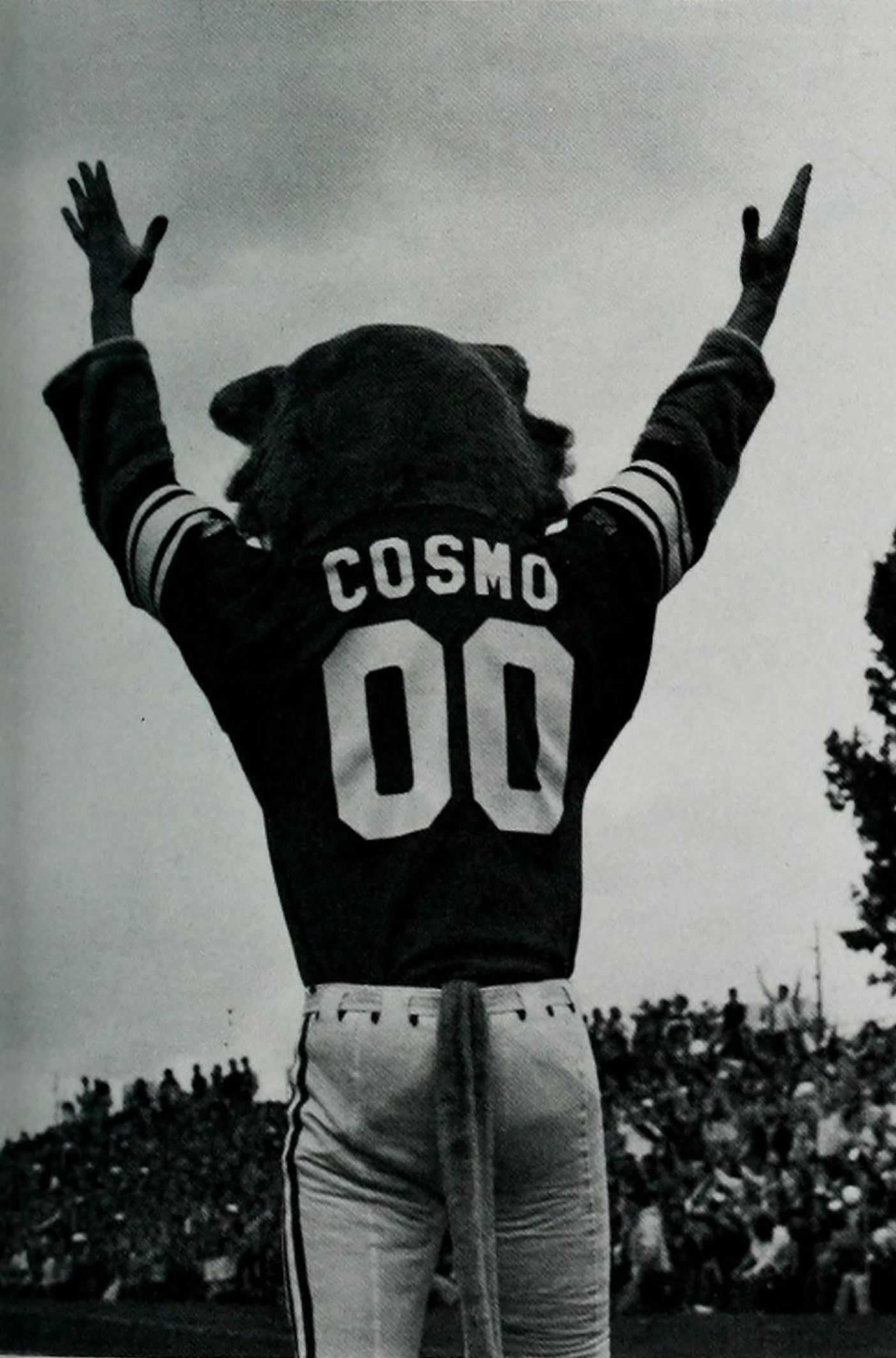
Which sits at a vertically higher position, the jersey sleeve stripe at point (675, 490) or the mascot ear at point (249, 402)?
the mascot ear at point (249, 402)

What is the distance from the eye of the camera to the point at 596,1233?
6.91ft

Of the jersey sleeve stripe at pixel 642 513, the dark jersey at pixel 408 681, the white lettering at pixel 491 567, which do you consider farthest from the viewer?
the jersey sleeve stripe at pixel 642 513

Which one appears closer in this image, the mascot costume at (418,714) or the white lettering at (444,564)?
the mascot costume at (418,714)

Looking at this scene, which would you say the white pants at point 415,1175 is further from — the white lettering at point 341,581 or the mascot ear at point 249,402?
the mascot ear at point 249,402

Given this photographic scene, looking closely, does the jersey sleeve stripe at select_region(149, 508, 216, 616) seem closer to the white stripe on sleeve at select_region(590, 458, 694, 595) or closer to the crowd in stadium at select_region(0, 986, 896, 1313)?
the white stripe on sleeve at select_region(590, 458, 694, 595)

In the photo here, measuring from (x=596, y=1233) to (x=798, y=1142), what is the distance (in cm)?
806

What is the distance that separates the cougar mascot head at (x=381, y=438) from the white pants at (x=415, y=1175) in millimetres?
557

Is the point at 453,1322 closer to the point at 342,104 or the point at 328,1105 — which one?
the point at 342,104

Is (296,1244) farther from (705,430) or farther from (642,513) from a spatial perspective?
(705,430)

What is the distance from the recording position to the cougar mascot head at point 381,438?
2.28 m

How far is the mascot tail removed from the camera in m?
1.96

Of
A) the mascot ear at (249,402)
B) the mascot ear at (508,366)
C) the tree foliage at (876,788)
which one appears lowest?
the mascot ear at (249,402)

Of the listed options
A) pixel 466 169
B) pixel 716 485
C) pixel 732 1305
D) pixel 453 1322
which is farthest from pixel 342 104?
pixel 732 1305

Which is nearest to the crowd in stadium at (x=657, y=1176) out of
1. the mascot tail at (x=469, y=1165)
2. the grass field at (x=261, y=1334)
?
the grass field at (x=261, y=1334)
